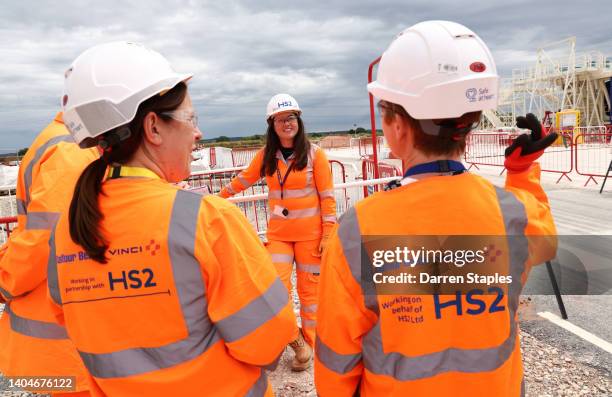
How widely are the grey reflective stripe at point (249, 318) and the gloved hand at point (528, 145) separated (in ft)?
3.00

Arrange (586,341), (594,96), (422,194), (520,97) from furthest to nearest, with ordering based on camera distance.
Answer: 1. (520,97)
2. (594,96)
3. (586,341)
4. (422,194)

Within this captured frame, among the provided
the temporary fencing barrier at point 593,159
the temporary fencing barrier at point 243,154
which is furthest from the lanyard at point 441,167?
the temporary fencing barrier at point 243,154

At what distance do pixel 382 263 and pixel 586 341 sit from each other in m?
3.26

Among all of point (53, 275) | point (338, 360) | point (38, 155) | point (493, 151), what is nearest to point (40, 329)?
point (53, 275)

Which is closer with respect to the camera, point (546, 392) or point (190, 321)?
point (190, 321)

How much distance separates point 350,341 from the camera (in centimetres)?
146

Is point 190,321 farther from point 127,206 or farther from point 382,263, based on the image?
point 382,263

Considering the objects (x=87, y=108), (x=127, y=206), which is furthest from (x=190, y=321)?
(x=87, y=108)

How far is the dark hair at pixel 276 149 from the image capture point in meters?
3.80

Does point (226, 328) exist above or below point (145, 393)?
above

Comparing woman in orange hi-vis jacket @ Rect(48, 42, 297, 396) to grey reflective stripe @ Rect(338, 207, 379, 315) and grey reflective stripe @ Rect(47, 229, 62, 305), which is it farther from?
grey reflective stripe @ Rect(338, 207, 379, 315)

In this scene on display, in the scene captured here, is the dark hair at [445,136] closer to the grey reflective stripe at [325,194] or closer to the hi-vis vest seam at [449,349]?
the hi-vis vest seam at [449,349]

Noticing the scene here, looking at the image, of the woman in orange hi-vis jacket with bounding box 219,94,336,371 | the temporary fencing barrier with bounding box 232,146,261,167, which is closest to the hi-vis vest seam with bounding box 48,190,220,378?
the woman in orange hi-vis jacket with bounding box 219,94,336,371

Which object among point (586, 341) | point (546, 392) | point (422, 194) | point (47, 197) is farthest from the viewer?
point (586, 341)
